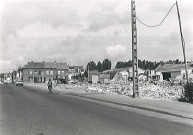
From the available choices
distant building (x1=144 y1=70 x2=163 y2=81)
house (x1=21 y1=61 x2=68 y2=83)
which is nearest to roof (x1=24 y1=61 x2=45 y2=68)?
house (x1=21 y1=61 x2=68 y2=83)

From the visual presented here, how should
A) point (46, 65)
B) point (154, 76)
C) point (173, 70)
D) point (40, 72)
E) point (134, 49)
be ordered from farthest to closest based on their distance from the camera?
point (46, 65) → point (40, 72) → point (154, 76) → point (173, 70) → point (134, 49)

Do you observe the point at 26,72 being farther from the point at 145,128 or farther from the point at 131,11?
the point at 145,128

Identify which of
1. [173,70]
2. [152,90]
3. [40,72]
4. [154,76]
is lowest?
[152,90]

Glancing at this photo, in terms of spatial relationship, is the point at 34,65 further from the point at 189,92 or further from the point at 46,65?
the point at 189,92

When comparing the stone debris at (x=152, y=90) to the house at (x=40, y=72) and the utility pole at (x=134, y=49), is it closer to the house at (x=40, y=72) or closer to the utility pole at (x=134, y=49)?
the utility pole at (x=134, y=49)

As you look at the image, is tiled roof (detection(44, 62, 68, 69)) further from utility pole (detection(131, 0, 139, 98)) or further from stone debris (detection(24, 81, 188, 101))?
utility pole (detection(131, 0, 139, 98))

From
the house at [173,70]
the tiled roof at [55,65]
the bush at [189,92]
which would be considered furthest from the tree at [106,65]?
the bush at [189,92]

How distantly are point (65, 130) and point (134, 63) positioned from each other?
1435cm

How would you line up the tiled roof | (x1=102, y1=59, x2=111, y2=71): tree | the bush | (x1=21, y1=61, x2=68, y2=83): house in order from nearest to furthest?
the bush
(x1=21, y1=61, x2=68, y2=83): house
the tiled roof
(x1=102, y1=59, x2=111, y2=71): tree

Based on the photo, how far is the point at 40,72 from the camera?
133m

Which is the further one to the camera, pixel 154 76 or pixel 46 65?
pixel 46 65

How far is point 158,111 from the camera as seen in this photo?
14.6m

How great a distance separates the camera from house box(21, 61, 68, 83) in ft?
434

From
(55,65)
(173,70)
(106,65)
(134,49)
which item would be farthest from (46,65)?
(134,49)
